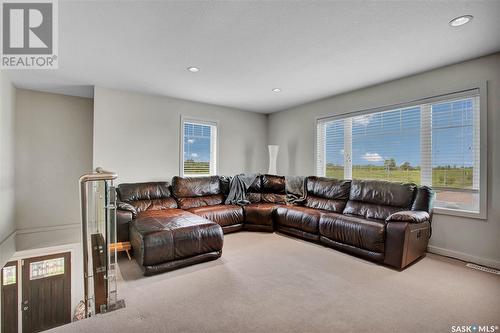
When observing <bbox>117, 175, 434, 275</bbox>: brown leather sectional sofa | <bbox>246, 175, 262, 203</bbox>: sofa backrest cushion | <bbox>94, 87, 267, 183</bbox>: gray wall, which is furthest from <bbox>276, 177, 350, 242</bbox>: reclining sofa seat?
<bbox>94, 87, 267, 183</bbox>: gray wall

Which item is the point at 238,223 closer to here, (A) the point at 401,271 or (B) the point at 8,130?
(A) the point at 401,271

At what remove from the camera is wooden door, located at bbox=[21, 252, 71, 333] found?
3.73 metres

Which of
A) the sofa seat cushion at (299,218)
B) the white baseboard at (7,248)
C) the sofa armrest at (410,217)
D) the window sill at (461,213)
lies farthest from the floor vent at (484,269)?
the white baseboard at (7,248)

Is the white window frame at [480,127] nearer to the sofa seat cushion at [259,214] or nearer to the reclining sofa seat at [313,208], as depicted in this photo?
the reclining sofa seat at [313,208]

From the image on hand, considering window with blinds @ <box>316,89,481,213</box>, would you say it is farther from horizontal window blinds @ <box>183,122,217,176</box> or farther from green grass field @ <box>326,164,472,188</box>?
horizontal window blinds @ <box>183,122,217,176</box>

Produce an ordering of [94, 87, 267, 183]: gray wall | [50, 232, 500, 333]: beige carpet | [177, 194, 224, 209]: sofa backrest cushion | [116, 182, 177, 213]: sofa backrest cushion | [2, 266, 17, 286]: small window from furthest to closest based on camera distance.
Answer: [177, 194, 224, 209]: sofa backrest cushion, [94, 87, 267, 183]: gray wall, [116, 182, 177, 213]: sofa backrest cushion, [2, 266, 17, 286]: small window, [50, 232, 500, 333]: beige carpet

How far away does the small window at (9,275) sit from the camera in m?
3.59

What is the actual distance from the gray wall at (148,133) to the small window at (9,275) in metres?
2.07

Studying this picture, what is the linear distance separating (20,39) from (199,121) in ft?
10.0

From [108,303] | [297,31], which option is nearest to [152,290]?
[108,303]

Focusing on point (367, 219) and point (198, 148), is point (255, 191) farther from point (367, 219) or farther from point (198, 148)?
point (367, 219)

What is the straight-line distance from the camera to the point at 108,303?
196 cm

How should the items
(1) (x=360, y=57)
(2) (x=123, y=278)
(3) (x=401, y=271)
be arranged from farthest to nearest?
(1) (x=360, y=57), (3) (x=401, y=271), (2) (x=123, y=278)

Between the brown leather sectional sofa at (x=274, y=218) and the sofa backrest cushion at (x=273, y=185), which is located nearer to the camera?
the brown leather sectional sofa at (x=274, y=218)
